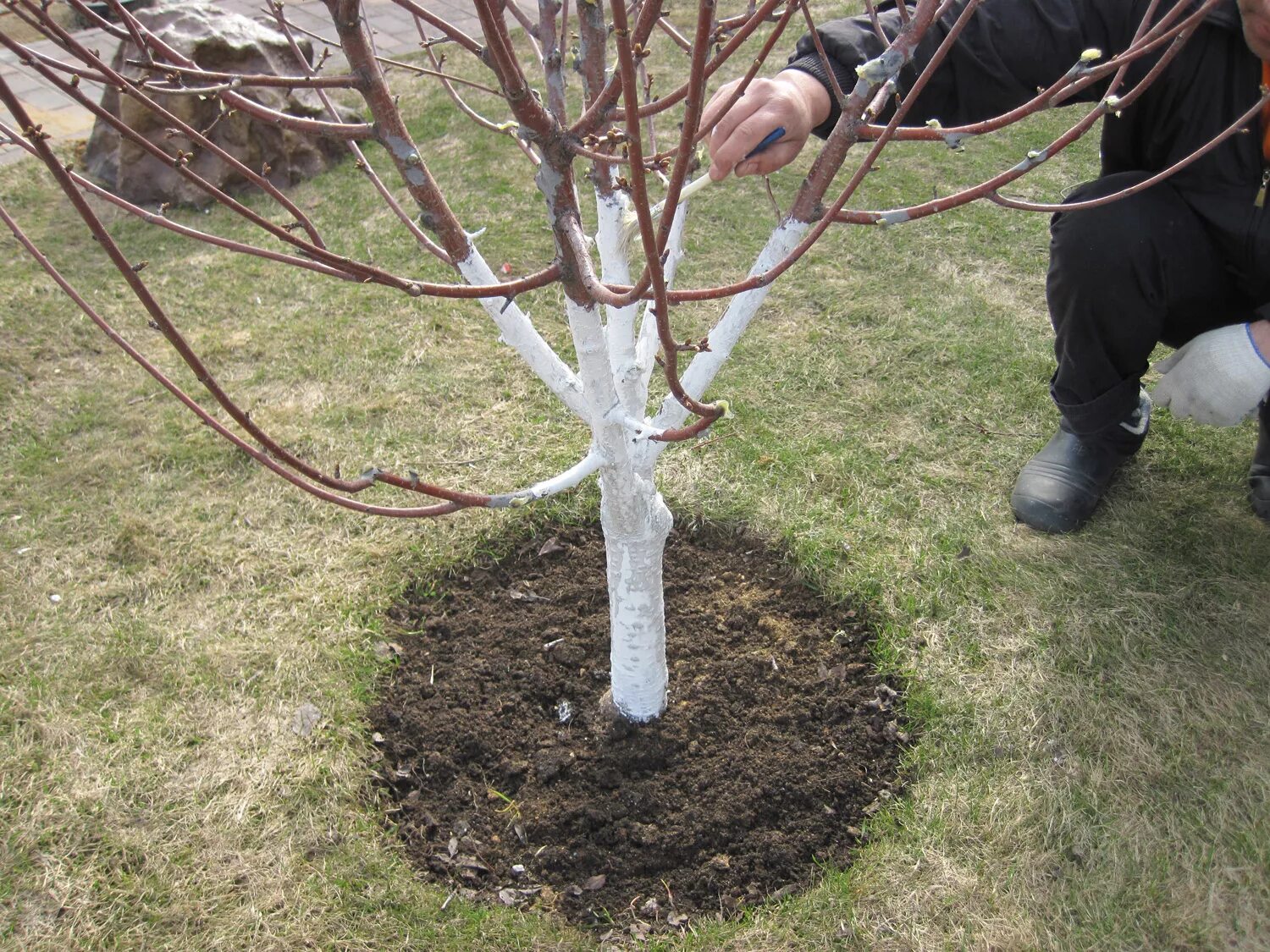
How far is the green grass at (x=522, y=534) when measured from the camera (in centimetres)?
188

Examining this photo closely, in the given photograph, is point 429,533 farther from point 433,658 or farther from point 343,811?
point 343,811

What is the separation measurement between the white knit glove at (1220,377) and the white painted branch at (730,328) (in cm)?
133

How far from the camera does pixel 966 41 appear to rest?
7.47ft

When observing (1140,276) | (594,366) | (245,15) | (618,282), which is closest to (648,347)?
(618,282)

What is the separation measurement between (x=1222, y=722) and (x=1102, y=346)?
97cm

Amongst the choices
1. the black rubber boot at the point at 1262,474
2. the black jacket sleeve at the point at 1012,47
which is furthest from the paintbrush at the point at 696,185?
the black rubber boot at the point at 1262,474

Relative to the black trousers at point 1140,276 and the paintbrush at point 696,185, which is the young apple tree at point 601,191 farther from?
the black trousers at point 1140,276

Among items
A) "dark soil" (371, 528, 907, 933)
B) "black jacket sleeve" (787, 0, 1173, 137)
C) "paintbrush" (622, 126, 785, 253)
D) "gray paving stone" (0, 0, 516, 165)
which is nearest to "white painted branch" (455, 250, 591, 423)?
"paintbrush" (622, 126, 785, 253)

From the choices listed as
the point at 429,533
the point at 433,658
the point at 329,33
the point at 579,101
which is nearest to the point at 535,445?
the point at 429,533

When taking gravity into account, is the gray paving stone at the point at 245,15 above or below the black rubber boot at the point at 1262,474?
above

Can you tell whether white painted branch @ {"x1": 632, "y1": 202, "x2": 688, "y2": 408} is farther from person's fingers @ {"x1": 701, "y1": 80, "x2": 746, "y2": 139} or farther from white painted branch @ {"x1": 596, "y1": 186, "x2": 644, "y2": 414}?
person's fingers @ {"x1": 701, "y1": 80, "x2": 746, "y2": 139}

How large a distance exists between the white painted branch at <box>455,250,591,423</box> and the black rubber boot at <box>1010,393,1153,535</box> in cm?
150

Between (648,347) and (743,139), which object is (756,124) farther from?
(648,347)

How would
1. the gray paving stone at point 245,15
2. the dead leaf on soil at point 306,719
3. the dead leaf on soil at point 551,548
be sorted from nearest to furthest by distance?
1. the dead leaf on soil at point 306,719
2. the dead leaf on soil at point 551,548
3. the gray paving stone at point 245,15
